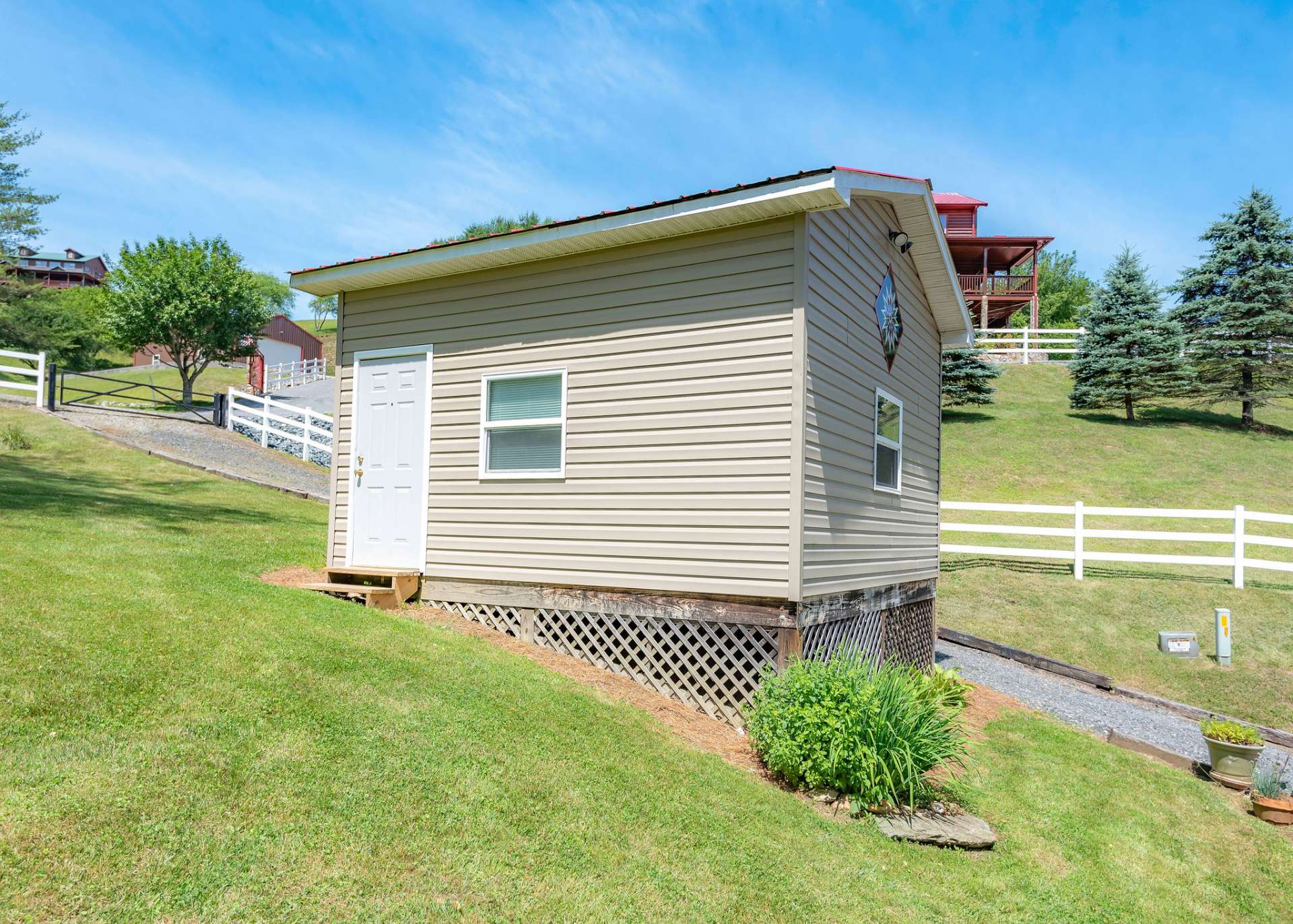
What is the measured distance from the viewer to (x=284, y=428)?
2305cm

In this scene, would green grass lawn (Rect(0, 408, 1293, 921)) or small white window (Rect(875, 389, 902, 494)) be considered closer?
green grass lawn (Rect(0, 408, 1293, 921))

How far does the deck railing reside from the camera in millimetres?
34250

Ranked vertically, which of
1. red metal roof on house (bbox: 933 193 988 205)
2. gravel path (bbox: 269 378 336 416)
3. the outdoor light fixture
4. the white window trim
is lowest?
the white window trim

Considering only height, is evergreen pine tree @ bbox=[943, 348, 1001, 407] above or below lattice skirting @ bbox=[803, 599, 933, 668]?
above

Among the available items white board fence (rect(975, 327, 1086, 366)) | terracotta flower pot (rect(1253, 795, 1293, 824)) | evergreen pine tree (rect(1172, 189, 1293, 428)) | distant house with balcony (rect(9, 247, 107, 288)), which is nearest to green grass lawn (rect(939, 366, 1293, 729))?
evergreen pine tree (rect(1172, 189, 1293, 428))

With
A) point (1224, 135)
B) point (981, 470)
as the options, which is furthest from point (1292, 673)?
point (1224, 135)

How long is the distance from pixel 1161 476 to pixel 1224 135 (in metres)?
15.8

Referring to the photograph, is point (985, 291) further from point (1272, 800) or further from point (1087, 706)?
point (1272, 800)

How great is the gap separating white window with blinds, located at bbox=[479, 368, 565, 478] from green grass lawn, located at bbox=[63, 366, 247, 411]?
2268 centimetres

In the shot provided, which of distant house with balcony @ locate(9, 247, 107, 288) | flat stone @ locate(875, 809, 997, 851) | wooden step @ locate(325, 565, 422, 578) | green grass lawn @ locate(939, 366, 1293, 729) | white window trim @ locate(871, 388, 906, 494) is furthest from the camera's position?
distant house with balcony @ locate(9, 247, 107, 288)

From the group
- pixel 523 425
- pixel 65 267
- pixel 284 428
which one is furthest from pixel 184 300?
pixel 65 267

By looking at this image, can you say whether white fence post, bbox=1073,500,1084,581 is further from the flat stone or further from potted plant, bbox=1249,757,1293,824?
the flat stone

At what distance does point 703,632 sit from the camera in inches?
282

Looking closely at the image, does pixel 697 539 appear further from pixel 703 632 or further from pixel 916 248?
pixel 916 248
